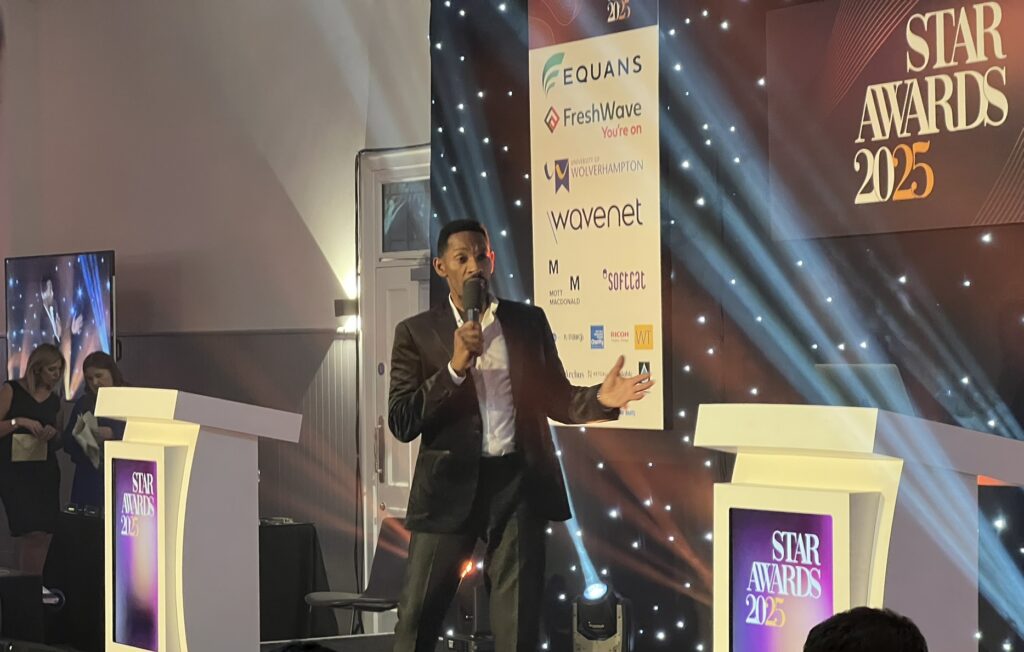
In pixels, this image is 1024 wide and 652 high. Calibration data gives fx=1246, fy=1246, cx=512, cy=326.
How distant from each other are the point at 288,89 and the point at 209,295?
56.3 inches

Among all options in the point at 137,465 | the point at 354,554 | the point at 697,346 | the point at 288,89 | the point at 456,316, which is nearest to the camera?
the point at 137,465

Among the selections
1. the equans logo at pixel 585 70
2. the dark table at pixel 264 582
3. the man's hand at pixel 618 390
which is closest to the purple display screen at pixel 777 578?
the man's hand at pixel 618 390

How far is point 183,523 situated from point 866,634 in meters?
2.11

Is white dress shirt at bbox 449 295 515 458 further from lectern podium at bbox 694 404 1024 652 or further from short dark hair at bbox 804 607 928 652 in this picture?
short dark hair at bbox 804 607 928 652

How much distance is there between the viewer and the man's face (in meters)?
4.89

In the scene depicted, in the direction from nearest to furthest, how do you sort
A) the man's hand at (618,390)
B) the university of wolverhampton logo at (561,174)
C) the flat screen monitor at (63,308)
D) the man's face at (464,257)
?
the man's hand at (618,390) < the man's face at (464,257) < the university of wolverhampton logo at (561,174) < the flat screen monitor at (63,308)

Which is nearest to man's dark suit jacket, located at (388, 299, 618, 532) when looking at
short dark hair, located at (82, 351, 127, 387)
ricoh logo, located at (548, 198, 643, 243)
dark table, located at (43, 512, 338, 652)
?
ricoh logo, located at (548, 198, 643, 243)

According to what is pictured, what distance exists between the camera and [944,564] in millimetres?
2238

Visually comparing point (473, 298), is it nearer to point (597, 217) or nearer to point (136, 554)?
point (597, 217)

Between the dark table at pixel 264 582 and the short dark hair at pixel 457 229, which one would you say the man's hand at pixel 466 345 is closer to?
the short dark hair at pixel 457 229

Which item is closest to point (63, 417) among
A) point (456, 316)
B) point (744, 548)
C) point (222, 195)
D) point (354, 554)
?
point (222, 195)

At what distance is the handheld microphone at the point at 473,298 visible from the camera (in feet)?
14.3

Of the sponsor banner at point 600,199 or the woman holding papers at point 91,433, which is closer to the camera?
the sponsor banner at point 600,199

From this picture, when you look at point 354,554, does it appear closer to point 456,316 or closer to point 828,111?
point 456,316
